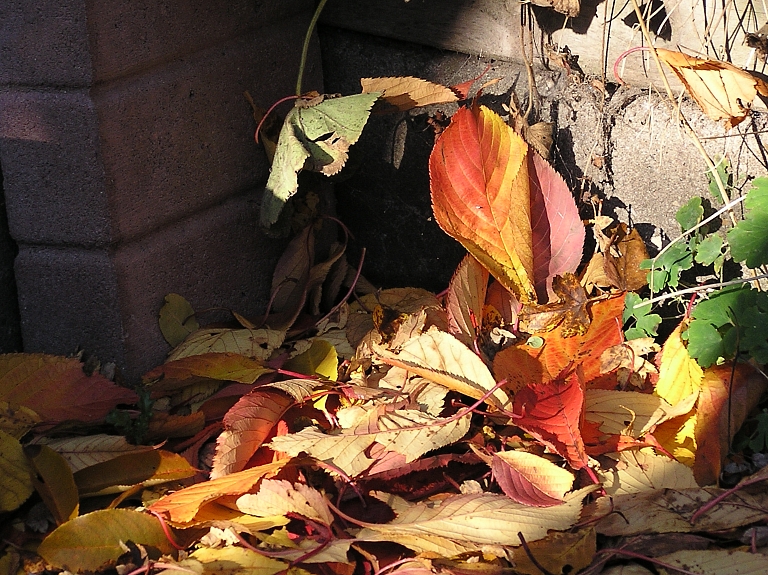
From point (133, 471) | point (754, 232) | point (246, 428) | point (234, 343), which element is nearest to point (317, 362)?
point (234, 343)

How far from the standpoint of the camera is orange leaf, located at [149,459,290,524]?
133cm

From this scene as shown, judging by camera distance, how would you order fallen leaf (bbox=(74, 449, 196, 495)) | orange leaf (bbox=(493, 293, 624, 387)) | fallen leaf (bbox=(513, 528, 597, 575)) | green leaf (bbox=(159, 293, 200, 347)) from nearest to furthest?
fallen leaf (bbox=(513, 528, 597, 575)) → fallen leaf (bbox=(74, 449, 196, 495)) → orange leaf (bbox=(493, 293, 624, 387)) → green leaf (bbox=(159, 293, 200, 347))

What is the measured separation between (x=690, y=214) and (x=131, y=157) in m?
1.09

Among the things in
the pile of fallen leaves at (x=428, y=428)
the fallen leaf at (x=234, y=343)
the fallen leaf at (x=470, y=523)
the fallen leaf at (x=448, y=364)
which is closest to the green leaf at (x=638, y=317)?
the pile of fallen leaves at (x=428, y=428)

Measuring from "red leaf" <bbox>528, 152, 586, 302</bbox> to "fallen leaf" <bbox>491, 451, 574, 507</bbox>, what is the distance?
41 centimetres

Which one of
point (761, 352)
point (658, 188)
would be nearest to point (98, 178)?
point (658, 188)

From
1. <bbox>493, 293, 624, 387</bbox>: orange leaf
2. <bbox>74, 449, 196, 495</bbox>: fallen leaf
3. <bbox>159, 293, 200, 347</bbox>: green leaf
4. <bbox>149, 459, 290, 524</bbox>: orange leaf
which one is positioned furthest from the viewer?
<bbox>159, 293, 200, 347</bbox>: green leaf

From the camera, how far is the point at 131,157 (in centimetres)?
168

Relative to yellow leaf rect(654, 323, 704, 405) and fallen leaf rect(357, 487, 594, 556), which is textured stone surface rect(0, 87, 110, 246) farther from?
yellow leaf rect(654, 323, 704, 405)

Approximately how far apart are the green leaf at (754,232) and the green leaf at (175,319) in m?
1.10

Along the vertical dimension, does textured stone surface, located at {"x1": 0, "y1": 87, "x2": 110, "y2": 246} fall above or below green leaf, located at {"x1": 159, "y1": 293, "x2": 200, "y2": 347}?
above

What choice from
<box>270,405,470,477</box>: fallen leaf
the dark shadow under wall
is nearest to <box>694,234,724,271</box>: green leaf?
<box>270,405,470,477</box>: fallen leaf

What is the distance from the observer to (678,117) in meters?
1.68

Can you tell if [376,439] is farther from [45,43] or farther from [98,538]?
[45,43]
